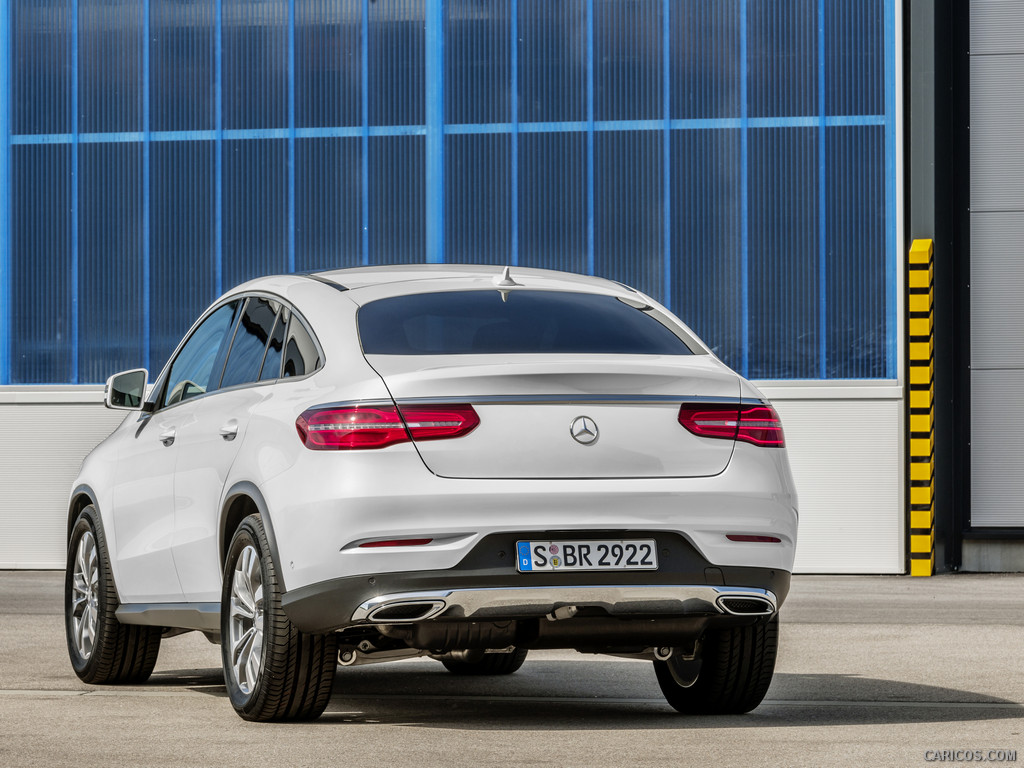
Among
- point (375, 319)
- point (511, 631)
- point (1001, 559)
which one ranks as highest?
point (375, 319)

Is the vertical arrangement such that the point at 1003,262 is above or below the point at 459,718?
above

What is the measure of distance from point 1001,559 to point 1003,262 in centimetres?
322

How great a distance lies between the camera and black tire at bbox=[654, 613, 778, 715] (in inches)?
277

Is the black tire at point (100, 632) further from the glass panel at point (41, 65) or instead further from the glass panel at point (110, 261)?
the glass panel at point (41, 65)

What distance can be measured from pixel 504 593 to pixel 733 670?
1.40 m

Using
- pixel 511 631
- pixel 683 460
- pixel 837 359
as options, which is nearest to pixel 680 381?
pixel 683 460

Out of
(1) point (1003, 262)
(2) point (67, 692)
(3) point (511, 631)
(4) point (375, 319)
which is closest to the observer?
(3) point (511, 631)

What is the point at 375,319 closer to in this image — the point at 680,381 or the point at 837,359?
the point at 680,381

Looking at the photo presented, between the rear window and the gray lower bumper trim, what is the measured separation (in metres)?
0.98

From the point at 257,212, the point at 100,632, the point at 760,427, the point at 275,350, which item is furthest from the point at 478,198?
the point at 760,427

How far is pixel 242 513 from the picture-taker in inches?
274

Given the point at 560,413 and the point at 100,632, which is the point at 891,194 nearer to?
the point at 100,632

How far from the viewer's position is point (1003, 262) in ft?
61.9

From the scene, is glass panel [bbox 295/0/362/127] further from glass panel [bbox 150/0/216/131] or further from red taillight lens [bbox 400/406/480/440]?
red taillight lens [bbox 400/406/480/440]
